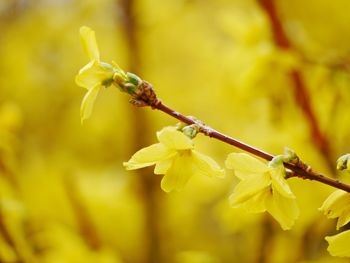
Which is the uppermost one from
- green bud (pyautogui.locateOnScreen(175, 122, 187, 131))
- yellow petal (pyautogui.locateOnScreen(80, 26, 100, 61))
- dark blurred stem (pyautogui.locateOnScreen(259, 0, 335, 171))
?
dark blurred stem (pyautogui.locateOnScreen(259, 0, 335, 171))

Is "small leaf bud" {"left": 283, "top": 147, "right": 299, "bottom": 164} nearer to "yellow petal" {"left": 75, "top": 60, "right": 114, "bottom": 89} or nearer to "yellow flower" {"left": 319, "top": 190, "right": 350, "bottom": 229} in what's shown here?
"yellow flower" {"left": 319, "top": 190, "right": 350, "bottom": 229}

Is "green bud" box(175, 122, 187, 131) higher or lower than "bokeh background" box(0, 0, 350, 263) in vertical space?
lower

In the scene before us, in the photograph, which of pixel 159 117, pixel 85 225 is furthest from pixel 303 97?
pixel 159 117

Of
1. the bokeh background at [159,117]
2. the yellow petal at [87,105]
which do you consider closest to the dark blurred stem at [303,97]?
the bokeh background at [159,117]

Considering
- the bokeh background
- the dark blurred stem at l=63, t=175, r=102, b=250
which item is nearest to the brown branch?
the bokeh background

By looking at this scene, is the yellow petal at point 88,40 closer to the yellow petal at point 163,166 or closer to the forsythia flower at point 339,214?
the yellow petal at point 163,166

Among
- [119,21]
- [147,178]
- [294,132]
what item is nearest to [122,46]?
[119,21]

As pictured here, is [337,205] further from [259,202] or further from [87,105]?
[87,105]
